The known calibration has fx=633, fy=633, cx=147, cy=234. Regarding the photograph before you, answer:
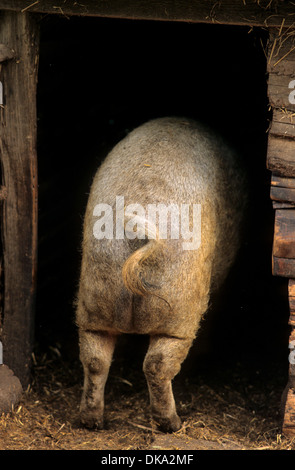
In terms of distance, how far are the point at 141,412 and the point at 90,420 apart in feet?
1.40

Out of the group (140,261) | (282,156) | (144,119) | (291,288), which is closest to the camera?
(140,261)

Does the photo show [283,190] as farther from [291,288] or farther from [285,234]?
[291,288]

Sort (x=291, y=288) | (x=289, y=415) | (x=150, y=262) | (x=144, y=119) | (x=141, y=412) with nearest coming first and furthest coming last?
(x=150, y=262)
(x=291, y=288)
(x=289, y=415)
(x=141, y=412)
(x=144, y=119)

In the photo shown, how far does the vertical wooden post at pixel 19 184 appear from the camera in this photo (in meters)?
3.71

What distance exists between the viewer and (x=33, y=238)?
400 cm

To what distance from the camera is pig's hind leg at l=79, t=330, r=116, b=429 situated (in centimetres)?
357

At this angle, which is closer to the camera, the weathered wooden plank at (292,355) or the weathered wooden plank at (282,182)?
the weathered wooden plank at (282,182)

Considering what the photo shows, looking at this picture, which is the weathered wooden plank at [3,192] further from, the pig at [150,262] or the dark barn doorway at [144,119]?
the dark barn doorway at [144,119]

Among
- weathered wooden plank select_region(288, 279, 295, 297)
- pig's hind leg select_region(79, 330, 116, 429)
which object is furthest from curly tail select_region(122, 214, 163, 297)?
weathered wooden plank select_region(288, 279, 295, 297)

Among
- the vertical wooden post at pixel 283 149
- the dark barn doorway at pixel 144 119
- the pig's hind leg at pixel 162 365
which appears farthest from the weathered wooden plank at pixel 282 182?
the dark barn doorway at pixel 144 119

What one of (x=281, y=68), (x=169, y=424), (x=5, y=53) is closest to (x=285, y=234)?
(x=281, y=68)

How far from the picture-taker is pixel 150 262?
3264 millimetres

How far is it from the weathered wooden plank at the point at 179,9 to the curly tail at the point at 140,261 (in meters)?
1.15
